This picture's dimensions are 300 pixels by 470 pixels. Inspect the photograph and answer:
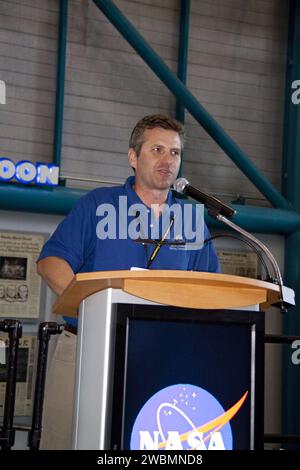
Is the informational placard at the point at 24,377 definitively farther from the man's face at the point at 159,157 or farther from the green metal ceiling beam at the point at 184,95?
the man's face at the point at 159,157

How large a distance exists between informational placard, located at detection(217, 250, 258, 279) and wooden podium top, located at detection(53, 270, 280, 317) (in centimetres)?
424

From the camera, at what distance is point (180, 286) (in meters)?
1.82

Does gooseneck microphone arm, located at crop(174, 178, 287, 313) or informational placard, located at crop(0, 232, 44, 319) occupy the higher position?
informational placard, located at crop(0, 232, 44, 319)

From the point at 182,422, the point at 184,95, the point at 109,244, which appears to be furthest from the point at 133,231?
the point at 184,95

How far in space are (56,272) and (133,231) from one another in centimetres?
38

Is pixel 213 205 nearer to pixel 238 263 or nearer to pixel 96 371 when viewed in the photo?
pixel 96 371

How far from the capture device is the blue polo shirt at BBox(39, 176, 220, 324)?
99.4 inches

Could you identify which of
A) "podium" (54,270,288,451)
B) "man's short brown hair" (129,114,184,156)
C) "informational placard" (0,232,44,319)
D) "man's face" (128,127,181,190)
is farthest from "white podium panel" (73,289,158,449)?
"informational placard" (0,232,44,319)

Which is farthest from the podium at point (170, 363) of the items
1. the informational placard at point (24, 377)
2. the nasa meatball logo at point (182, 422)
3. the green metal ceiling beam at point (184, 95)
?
the green metal ceiling beam at point (184, 95)

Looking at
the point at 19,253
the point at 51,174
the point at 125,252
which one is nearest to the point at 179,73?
the point at 51,174

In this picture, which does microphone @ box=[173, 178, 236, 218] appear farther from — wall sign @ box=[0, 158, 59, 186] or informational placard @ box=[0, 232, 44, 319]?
informational placard @ box=[0, 232, 44, 319]

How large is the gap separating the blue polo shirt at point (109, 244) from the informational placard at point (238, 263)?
3.40 meters

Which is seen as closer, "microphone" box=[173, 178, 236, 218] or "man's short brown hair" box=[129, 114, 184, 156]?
"microphone" box=[173, 178, 236, 218]

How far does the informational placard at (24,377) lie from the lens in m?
5.38
